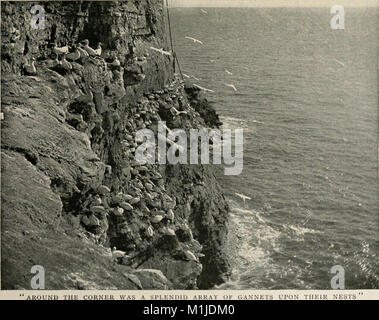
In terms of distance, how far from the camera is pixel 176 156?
13.5 m

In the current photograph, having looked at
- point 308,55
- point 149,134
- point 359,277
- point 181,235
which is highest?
point 308,55

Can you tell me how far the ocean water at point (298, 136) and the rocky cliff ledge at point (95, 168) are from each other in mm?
1915

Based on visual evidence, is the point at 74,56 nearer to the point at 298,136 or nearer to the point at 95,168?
the point at 95,168

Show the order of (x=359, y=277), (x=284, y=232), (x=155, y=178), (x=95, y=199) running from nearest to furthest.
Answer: (x=95, y=199) < (x=155, y=178) < (x=359, y=277) < (x=284, y=232)

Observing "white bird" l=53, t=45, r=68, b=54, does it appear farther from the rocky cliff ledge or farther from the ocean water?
the ocean water

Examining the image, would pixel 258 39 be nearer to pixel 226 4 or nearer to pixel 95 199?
pixel 226 4

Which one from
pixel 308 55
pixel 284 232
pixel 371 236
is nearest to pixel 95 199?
pixel 284 232

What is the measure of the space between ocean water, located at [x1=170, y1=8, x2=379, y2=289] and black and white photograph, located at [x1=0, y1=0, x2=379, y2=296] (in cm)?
7

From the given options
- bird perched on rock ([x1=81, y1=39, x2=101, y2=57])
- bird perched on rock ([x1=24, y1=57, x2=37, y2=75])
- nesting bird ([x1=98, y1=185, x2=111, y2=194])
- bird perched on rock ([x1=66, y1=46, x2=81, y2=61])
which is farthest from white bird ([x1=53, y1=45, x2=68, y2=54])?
nesting bird ([x1=98, y1=185, x2=111, y2=194])

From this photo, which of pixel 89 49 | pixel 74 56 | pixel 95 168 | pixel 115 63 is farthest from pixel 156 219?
pixel 89 49

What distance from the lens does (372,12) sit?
11664 mm

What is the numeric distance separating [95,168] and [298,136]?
1092cm

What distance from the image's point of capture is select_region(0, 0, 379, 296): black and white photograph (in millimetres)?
9750

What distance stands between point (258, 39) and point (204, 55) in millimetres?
3548
